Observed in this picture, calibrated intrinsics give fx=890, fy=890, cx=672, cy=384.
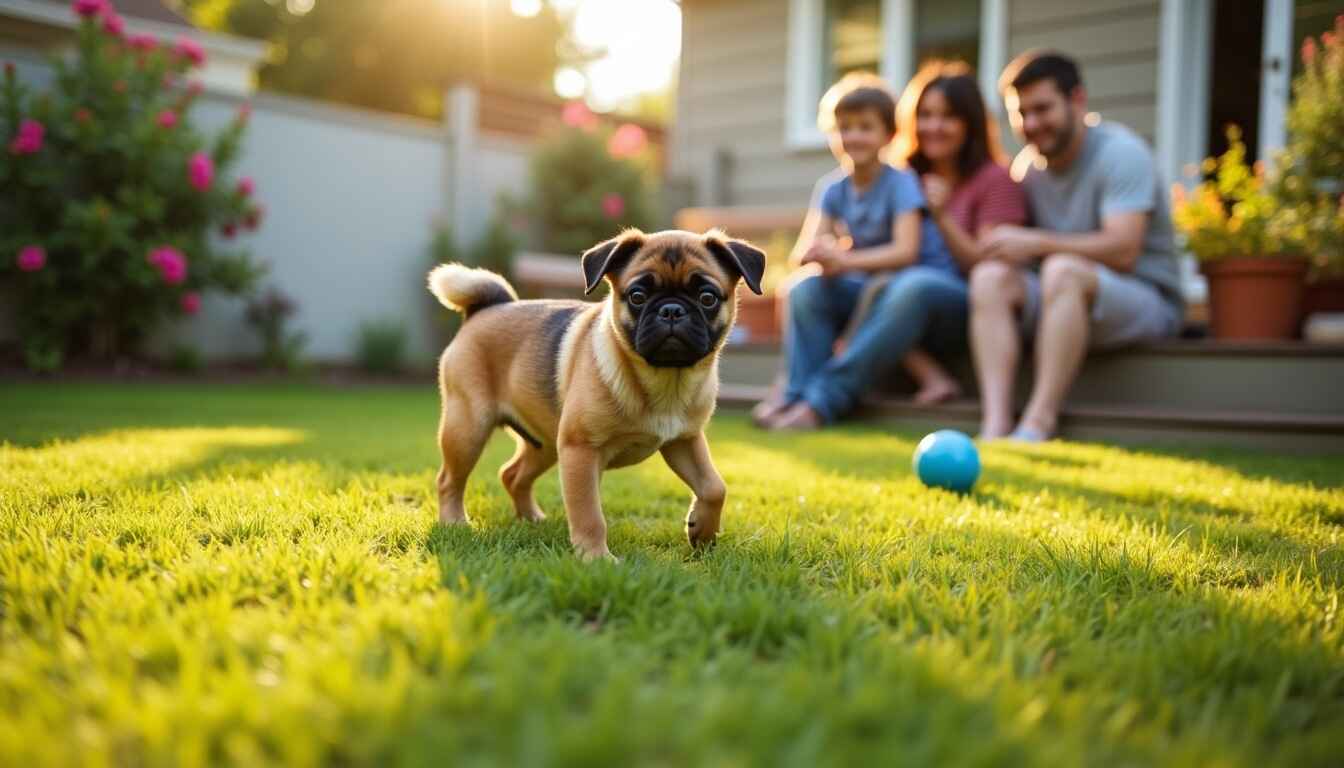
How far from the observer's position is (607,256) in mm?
3037

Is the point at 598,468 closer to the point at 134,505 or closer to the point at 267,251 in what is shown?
the point at 134,505

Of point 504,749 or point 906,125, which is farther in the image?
point 906,125

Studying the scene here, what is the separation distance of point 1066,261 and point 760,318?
3.66 m

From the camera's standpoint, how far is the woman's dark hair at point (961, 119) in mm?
6305

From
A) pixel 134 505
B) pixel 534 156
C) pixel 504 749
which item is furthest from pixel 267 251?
pixel 504 749

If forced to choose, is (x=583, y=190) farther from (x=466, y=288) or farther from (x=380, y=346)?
(x=466, y=288)

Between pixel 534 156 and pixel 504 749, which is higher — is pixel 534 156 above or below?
above

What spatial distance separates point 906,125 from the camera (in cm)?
685

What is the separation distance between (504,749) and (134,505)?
7.61ft

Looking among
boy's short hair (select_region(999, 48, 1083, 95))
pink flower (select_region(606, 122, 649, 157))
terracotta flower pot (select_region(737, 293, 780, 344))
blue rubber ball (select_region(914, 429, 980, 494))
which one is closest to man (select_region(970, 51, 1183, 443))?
boy's short hair (select_region(999, 48, 1083, 95))

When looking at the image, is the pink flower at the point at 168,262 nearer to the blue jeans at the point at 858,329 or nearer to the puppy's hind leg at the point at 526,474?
the blue jeans at the point at 858,329

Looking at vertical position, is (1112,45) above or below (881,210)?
above

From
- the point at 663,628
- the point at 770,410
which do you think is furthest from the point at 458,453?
the point at 770,410

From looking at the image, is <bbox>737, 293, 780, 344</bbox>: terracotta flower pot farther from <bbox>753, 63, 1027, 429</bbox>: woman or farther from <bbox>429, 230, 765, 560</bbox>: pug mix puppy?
<bbox>429, 230, 765, 560</bbox>: pug mix puppy
